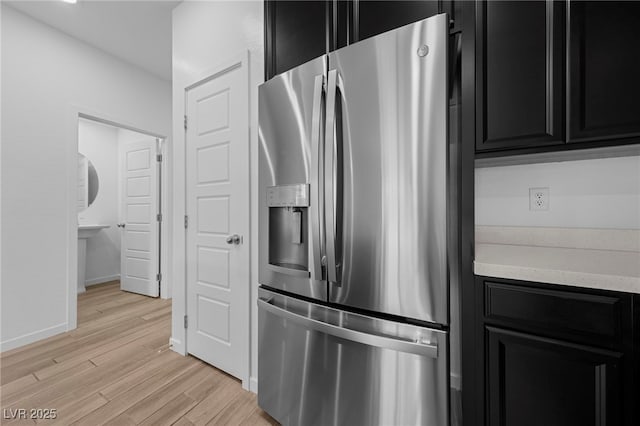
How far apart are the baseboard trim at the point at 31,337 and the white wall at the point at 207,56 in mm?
1300

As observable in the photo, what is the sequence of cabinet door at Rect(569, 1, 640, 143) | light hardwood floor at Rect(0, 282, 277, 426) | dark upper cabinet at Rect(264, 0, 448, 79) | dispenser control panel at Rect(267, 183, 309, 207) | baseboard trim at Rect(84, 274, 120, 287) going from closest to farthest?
cabinet door at Rect(569, 1, 640, 143) → dark upper cabinet at Rect(264, 0, 448, 79) → dispenser control panel at Rect(267, 183, 309, 207) → light hardwood floor at Rect(0, 282, 277, 426) → baseboard trim at Rect(84, 274, 120, 287)

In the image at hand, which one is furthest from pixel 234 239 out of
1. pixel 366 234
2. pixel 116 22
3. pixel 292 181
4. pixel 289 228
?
pixel 116 22

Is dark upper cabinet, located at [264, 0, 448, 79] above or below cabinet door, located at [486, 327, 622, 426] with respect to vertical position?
above

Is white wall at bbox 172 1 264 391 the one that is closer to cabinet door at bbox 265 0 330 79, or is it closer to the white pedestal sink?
cabinet door at bbox 265 0 330 79

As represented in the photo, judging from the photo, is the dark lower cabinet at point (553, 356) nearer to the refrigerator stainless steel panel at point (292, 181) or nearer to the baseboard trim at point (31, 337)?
the refrigerator stainless steel panel at point (292, 181)

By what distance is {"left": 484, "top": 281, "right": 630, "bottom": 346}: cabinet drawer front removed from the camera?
0.80 metres

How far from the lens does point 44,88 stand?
8.61 ft

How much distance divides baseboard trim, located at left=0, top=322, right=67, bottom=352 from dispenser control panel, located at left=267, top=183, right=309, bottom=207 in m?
2.80

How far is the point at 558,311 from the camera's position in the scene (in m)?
0.87

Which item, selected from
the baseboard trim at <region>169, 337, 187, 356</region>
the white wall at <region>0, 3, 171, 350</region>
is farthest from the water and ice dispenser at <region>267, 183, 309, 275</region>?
the white wall at <region>0, 3, 171, 350</region>

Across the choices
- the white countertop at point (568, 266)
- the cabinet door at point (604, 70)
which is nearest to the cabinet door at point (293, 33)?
the cabinet door at point (604, 70)

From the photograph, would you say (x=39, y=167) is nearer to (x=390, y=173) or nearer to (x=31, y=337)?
(x=31, y=337)

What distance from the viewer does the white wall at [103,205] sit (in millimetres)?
4398

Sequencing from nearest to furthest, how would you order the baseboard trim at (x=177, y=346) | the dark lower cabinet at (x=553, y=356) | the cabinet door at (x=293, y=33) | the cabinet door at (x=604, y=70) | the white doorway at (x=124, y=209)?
the dark lower cabinet at (x=553, y=356) → the cabinet door at (x=604, y=70) → the cabinet door at (x=293, y=33) → the baseboard trim at (x=177, y=346) → the white doorway at (x=124, y=209)
